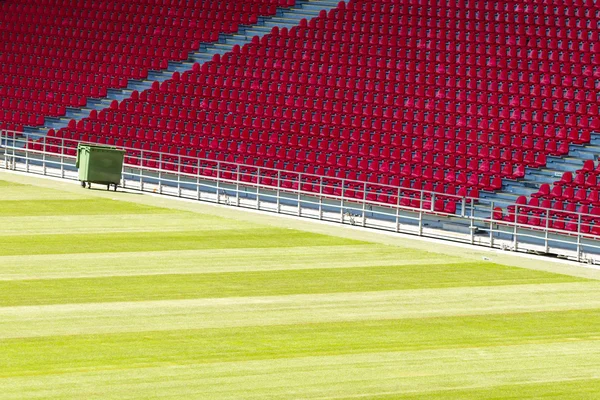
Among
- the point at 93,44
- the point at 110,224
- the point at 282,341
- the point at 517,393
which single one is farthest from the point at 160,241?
the point at 93,44

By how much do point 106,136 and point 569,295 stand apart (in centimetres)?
1998

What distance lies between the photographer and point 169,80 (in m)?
41.0

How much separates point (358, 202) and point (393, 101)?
167 inches

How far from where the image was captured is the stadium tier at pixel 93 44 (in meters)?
42.7

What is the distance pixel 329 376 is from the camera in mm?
16609

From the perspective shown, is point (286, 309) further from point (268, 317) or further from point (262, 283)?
point (262, 283)

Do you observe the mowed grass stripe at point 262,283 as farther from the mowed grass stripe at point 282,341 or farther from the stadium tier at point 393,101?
the stadium tier at point 393,101

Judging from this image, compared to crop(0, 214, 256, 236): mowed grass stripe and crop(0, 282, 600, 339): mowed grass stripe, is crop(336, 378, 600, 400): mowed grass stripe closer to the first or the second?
crop(0, 282, 600, 339): mowed grass stripe

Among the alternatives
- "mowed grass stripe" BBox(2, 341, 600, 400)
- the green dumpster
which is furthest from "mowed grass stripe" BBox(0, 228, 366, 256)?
"mowed grass stripe" BBox(2, 341, 600, 400)

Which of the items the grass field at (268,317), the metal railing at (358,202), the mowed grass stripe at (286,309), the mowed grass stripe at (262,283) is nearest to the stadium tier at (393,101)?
the metal railing at (358,202)

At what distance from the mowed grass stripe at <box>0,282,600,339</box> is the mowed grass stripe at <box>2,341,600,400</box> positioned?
2.32m

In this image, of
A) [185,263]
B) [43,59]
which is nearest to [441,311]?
[185,263]

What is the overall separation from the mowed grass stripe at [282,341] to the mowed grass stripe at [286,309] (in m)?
0.40

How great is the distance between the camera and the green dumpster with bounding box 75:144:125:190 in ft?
113
